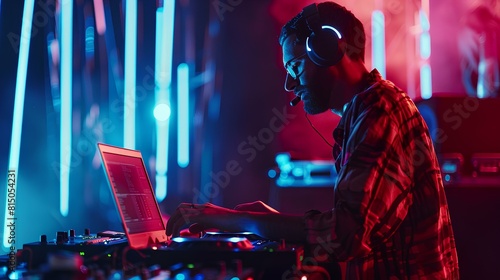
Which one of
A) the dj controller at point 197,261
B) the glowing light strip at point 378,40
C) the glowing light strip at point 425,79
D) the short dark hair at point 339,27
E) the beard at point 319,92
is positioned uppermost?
the glowing light strip at point 378,40

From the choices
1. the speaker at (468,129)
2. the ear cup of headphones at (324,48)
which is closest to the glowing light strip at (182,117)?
the speaker at (468,129)

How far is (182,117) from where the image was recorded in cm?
355

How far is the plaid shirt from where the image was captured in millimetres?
1163

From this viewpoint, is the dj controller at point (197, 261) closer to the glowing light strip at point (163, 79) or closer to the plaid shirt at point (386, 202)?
the plaid shirt at point (386, 202)

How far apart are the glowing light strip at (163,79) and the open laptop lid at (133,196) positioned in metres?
1.79

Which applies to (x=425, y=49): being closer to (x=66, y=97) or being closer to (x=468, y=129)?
(x=468, y=129)

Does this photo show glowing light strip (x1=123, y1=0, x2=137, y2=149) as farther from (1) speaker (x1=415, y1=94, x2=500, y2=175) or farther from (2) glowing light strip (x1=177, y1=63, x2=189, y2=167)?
(1) speaker (x1=415, y1=94, x2=500, y2=175)

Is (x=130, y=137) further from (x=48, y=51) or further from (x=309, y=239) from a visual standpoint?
(x=309, y=239)

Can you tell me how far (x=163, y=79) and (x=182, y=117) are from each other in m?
0.27

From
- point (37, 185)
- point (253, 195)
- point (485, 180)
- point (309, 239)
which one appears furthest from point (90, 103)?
point (309, 239)

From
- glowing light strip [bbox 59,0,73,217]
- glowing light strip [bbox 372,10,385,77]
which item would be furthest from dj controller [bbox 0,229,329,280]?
glowing light strip [bbox 372,10,385,77]

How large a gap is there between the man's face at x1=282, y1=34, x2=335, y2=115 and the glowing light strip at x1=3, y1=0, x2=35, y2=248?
190 cm

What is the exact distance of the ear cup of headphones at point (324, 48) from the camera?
139 centimetres

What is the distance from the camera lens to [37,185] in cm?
321
